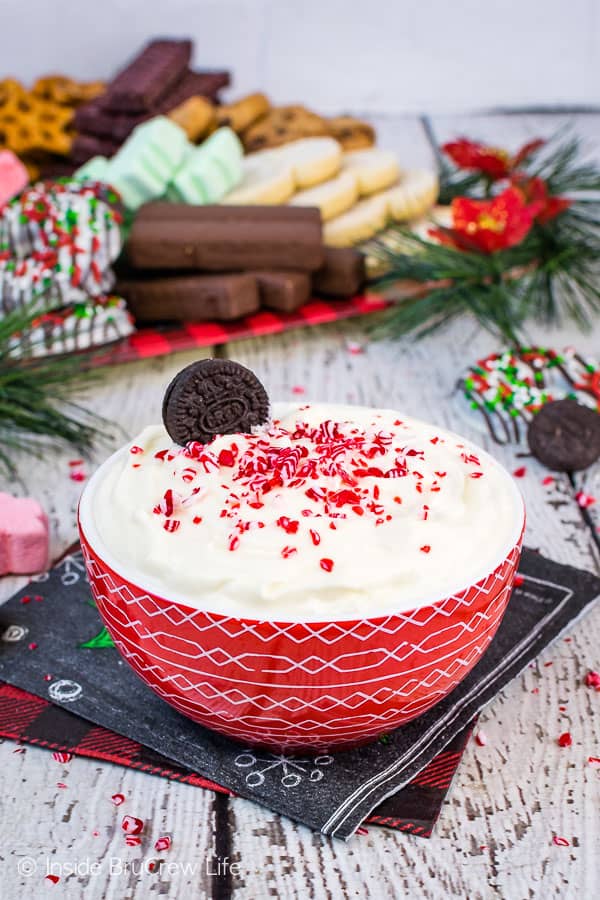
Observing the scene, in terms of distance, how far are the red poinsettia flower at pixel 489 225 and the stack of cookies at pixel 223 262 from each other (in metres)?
0.22

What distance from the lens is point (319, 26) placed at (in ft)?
14.6

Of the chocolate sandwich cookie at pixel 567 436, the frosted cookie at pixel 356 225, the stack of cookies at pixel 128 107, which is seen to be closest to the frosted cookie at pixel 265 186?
the frosted cookie at pixel 356 225

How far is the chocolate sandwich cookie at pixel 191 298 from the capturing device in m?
2.15

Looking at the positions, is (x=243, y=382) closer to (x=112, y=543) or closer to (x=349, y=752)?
(x=112, y=543)

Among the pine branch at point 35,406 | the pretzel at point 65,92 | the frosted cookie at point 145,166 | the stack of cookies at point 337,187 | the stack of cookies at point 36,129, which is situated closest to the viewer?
the pine branch at point 35,406

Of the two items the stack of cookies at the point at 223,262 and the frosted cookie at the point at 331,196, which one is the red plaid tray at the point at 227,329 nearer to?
the stack of cookies at the point at 223,262

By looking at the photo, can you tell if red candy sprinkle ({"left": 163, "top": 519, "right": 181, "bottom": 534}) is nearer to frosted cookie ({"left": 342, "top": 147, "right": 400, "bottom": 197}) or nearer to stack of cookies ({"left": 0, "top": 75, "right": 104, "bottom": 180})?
frosted cookie ({"left": 342, "top": 147, "right": 400, "bottom": 197})

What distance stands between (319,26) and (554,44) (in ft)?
3.25

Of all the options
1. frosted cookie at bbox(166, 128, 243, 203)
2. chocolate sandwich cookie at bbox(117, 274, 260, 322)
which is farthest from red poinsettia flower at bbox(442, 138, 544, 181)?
chocolate sandwich cookie at bbox(117, 274, 260, 322)

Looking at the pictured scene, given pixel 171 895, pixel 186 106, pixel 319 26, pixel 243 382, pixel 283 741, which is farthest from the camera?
pixel 319 26

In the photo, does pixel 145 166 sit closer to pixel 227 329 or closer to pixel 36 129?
pixel 227 329

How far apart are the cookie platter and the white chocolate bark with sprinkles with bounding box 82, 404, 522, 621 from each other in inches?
34.6

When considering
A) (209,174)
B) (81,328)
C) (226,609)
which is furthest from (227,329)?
(226,609)

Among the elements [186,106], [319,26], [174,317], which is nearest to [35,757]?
[174,317]
